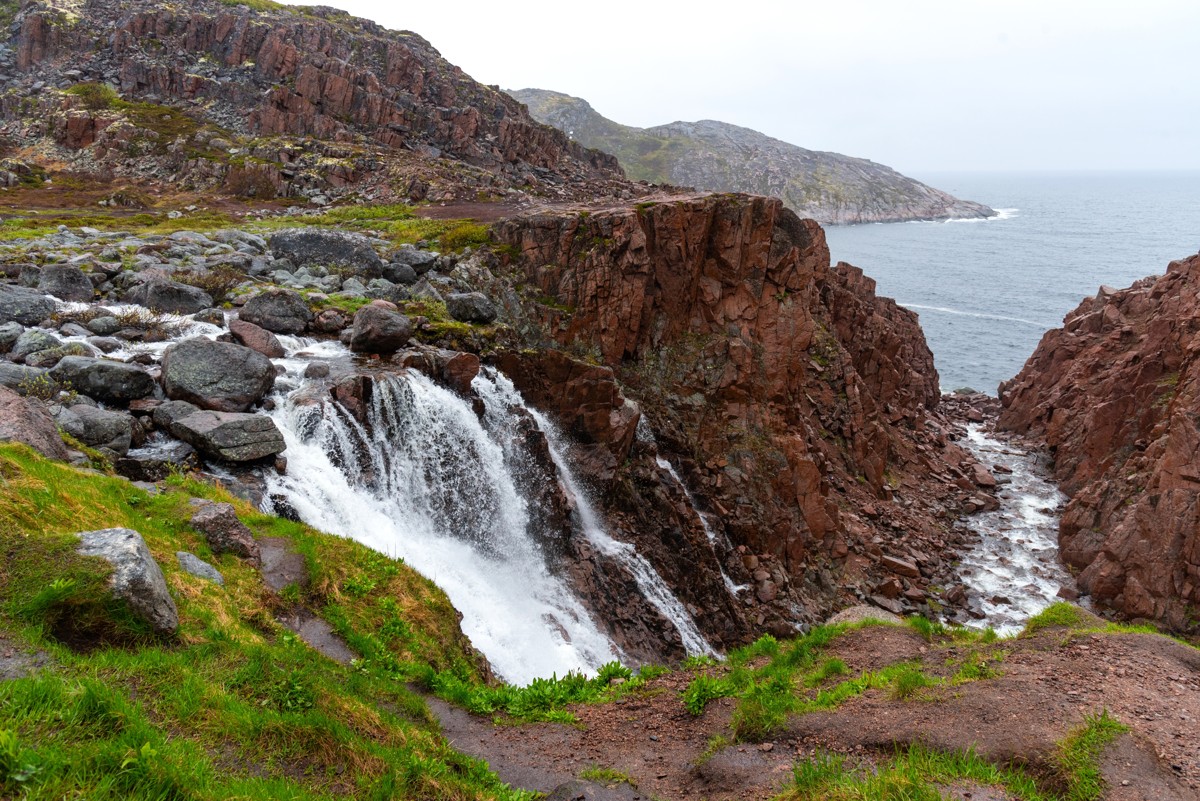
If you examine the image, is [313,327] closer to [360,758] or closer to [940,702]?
[360,758]

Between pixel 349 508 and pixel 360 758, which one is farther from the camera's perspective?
pixel 349 508

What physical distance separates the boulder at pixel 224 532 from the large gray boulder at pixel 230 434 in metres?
4.28

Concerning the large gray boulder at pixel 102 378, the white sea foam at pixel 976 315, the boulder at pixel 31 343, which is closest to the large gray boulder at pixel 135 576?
the large gray boulder at pixel 102 378

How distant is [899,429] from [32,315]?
45194mm

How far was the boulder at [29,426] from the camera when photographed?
11.9 m

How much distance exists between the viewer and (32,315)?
20297mm

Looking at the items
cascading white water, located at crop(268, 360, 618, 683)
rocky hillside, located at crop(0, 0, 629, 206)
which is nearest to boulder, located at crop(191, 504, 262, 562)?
cascading white water, located at crop(268, 360, 618, 683)

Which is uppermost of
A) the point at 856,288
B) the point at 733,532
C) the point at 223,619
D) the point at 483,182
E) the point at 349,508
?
the point at 483,182

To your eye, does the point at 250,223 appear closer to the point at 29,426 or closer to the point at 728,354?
the point at 728,354

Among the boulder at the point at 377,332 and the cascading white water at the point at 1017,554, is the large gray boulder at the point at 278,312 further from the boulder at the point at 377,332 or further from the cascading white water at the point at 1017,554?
the cascading white water at the point at 1017,554

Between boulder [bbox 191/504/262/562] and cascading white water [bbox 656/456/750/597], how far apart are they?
20.6 meters

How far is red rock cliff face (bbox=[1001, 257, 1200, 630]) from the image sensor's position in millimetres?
28812

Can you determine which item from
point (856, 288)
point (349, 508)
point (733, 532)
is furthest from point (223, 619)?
point (856, 288)

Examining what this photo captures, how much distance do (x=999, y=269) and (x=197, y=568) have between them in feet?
402
